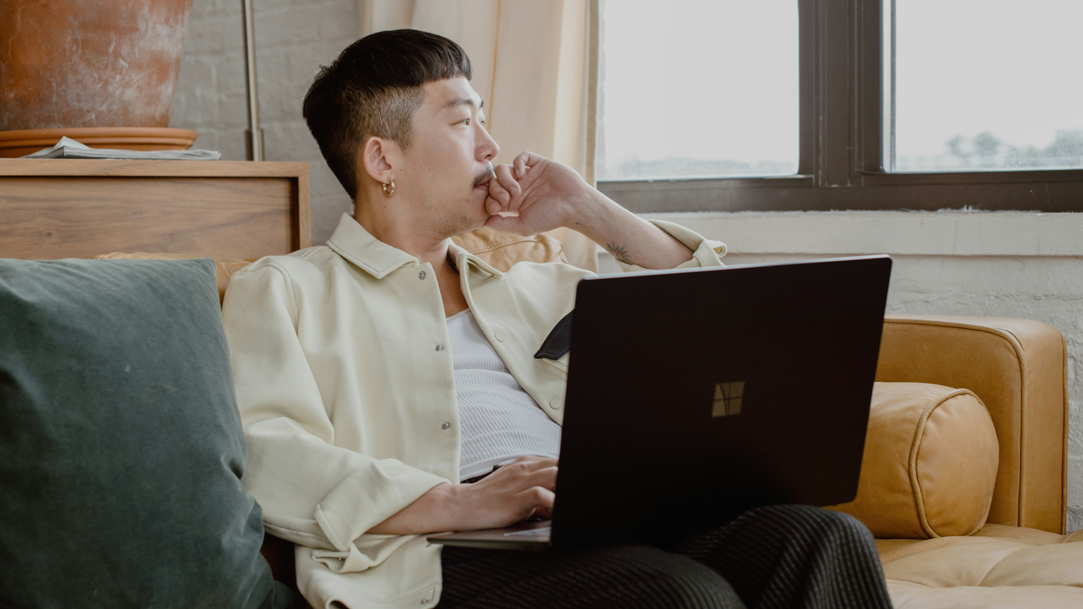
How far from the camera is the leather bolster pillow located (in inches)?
46.4

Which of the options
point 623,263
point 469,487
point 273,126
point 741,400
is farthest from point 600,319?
point 273,126

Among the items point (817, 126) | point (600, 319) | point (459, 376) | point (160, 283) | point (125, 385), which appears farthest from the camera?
point (817, 126)

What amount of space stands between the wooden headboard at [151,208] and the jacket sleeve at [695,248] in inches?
28.9

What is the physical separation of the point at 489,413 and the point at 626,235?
44 centimetres

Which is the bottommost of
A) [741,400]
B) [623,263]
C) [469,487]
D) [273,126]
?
[469,487]

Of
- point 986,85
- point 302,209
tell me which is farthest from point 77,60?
point 986,85

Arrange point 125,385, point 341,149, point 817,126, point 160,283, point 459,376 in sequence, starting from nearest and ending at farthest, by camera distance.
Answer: point 125,385, point 160,283, point 459,376, point 341,149, point 817,126

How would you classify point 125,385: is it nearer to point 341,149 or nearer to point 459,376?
point 459,376

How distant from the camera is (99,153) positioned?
158 centimetres

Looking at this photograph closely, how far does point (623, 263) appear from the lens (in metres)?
1.55

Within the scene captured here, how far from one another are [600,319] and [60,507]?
0.52 m

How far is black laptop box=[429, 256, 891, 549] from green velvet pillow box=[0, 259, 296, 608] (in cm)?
23

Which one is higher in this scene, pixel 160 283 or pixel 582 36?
pixel 582 36

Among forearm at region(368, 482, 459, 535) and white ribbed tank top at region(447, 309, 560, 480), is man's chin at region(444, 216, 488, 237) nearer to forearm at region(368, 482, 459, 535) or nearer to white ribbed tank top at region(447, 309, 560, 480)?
white ribbed tank top at region(447, 309, 560, 480)
